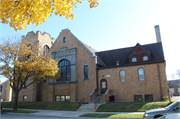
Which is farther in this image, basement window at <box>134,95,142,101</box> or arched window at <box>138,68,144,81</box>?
arched window at <box>138,68,144,81</box>

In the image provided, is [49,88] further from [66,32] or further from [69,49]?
[66,32]

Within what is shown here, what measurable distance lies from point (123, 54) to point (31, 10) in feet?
78.1

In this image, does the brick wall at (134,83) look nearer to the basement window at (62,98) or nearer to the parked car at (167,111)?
the basement window at (62,98)

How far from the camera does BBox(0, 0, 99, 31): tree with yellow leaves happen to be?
588cm

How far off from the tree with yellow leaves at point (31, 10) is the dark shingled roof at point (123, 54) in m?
20.7

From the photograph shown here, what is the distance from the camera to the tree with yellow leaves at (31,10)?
19.3 ft

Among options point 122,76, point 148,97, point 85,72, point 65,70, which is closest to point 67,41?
point 65,70

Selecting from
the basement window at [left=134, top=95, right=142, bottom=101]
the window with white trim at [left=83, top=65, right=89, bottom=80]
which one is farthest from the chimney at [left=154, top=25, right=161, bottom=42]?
the window with white trim at [left=83, top=65, right=89, bottom=80]

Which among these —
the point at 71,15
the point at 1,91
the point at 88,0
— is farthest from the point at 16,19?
the point at 1,91

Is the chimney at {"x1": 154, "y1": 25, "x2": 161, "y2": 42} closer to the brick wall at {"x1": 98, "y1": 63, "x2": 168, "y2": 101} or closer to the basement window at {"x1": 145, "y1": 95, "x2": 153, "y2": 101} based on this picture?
the brick wall at {"x1": 98, "y1": 63, "x2": 168, "y2": 101}

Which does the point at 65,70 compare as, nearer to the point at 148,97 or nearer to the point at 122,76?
the point at 122,76

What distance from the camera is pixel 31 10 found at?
19.6ft

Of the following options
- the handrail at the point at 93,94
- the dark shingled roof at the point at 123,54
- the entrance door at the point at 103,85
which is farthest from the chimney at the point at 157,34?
the handrail at the point at 93,94

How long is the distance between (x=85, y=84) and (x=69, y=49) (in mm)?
7098
